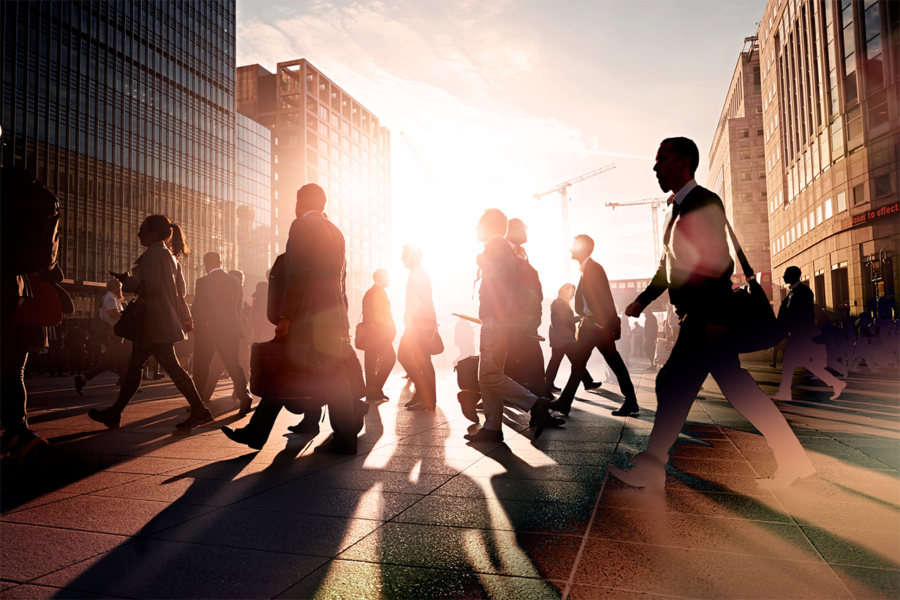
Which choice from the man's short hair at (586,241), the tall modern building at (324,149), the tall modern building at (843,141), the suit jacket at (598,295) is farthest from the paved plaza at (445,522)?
the tall modern building at (324,149)

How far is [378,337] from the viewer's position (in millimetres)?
8102

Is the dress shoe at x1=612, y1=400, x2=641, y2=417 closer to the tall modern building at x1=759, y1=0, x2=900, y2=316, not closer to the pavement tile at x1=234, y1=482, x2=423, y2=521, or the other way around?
the pavement tile at x1=234, y1=482, x2=423, y2=521

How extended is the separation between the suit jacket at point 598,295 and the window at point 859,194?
107ft

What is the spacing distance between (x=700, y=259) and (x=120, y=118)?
5686cm

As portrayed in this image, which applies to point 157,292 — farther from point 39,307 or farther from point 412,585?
point 412,585

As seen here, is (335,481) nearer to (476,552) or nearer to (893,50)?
(476,552)

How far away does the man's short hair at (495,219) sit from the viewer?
5.12 metres

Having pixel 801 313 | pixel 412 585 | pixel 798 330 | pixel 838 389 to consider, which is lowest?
pixel 838 389

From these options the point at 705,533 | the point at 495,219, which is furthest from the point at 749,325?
the point at 495,219

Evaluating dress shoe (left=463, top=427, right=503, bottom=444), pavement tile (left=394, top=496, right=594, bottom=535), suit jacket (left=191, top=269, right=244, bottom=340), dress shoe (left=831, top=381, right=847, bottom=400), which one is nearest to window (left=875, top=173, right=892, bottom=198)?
dress shoe (left=831, top=381, right=847, bottom=400)

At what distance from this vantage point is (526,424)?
599cm

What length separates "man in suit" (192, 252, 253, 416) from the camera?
681 centimetres

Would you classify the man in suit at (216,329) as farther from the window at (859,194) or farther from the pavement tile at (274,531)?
the window at (859,194)

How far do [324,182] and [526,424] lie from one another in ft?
364
